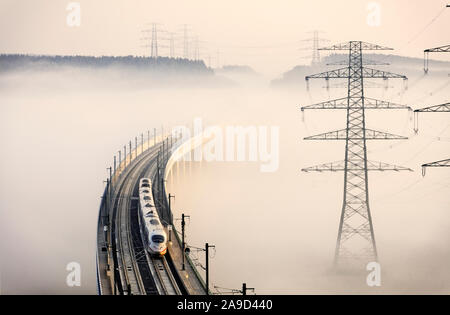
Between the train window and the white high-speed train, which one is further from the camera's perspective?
the train window

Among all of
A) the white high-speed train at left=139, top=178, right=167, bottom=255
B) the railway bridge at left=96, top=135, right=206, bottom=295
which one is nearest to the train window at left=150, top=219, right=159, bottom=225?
the white high-speed train at left=139, top=178, right=167, bottom=255

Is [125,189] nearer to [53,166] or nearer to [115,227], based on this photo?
[115,227]

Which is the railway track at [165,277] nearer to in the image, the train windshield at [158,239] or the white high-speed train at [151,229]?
the white high-speed train at [151,229]

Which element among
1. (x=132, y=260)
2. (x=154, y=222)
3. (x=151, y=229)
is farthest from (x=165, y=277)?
(x=154, y=222)

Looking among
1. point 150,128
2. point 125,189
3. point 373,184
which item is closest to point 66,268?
point 125,189

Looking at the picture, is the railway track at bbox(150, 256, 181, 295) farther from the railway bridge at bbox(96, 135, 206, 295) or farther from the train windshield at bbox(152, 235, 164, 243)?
the train windshield at bbox(152, 235, 164, 243)

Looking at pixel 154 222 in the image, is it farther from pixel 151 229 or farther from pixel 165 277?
pixel 165 277

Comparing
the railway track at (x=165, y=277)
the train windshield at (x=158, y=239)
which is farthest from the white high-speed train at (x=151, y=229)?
the railway track at (x=165, y=277)
